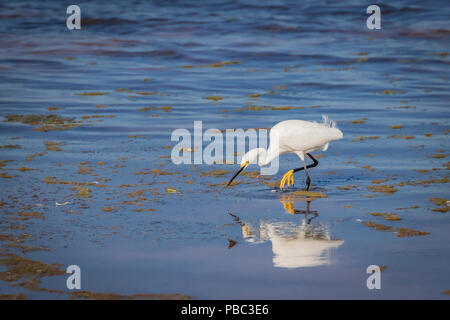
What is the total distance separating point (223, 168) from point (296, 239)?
2746 millimetres

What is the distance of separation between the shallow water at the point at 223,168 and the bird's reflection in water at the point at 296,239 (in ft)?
0.08

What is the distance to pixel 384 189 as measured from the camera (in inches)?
285

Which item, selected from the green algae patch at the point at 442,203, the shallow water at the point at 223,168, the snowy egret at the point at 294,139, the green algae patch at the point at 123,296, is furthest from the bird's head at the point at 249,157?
the green algae patch at the point at 123,296

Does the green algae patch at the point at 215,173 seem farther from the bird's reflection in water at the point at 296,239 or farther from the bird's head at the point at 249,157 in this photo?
the bird's reflection in water at the point at 296,239

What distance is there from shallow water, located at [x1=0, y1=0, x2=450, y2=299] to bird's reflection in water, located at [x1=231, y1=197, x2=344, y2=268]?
2cm

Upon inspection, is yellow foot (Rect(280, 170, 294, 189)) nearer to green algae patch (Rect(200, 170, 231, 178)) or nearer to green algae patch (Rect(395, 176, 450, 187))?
green algae patch (Rect(200, 170, 231, 178))

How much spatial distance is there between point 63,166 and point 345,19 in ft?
63.0

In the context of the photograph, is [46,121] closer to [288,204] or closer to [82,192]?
[82,192]

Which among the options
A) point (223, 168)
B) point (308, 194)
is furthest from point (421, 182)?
point (223, 168)
